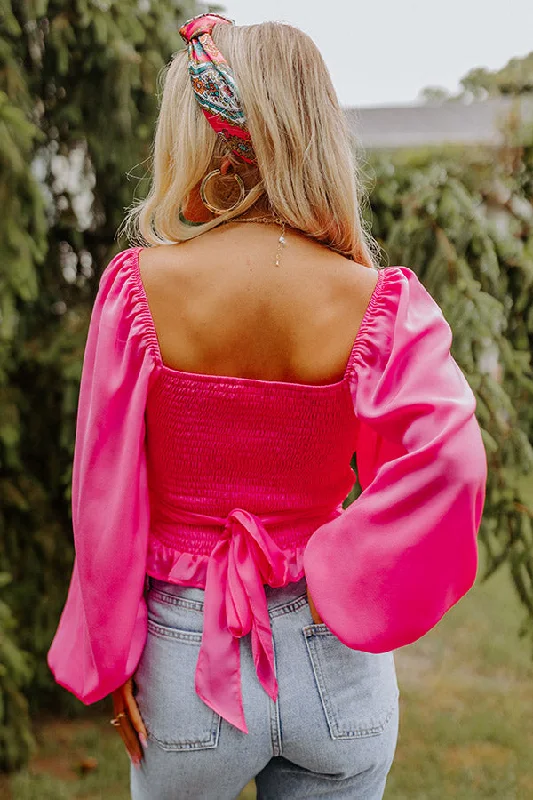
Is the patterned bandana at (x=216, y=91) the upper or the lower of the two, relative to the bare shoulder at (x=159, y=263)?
upper

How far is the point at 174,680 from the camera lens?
4.82 ft

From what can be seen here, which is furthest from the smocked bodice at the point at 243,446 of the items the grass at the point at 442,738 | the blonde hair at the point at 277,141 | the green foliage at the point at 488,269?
the grass at the point at 442,738

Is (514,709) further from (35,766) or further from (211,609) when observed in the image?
(211,609)

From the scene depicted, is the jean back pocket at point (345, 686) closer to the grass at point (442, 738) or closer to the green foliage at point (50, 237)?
the green foliage at point (50, 237)

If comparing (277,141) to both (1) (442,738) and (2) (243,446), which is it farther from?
(1) (442,738)

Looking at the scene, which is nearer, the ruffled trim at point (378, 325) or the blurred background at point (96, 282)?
the ruffled trim at point (378, 325)

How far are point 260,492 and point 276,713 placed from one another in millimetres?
365

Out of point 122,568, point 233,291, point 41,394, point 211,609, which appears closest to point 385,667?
point 211,609

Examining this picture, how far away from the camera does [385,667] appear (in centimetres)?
154

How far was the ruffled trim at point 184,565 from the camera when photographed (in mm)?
1488

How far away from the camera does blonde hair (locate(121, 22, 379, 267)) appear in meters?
1.41

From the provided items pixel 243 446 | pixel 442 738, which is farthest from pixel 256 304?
pixel 442 738

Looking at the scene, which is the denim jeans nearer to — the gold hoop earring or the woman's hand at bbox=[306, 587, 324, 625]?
the woman's hand at bbox=[306, 587, 324, 625]

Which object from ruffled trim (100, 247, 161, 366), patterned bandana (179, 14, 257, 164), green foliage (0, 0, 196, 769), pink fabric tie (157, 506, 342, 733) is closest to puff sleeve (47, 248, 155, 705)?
ruffled trim (100, 247, 161, 366)
